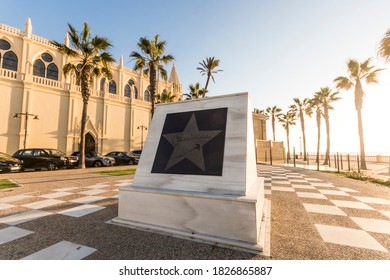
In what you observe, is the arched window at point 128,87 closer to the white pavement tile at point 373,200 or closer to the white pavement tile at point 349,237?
the white pavement tile at point 373,200

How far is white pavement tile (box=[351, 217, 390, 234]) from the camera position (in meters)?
2.80

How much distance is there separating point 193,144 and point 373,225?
3.25 m

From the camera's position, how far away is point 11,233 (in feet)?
8.55

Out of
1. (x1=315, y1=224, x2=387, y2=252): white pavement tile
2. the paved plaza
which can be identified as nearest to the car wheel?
the paved plaza

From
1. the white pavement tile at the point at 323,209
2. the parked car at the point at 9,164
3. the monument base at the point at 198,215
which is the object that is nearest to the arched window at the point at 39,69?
the parked car at the point at 9,164

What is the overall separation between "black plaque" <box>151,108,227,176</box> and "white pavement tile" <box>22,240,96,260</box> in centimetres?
147

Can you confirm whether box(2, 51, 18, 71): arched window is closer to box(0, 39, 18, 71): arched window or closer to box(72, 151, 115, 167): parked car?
box(0, 39, 18, 71): arched window

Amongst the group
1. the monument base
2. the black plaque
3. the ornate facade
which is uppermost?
the ornate facade

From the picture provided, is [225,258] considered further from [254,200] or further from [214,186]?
[214,186]

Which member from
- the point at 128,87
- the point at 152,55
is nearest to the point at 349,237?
the point at 152,55

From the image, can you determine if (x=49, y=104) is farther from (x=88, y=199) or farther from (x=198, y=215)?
(x=198, y=215)

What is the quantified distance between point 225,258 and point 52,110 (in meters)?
23.2

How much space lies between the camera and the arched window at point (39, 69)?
19231 mm

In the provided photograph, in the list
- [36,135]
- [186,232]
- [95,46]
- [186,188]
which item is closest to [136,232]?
[186,232]
